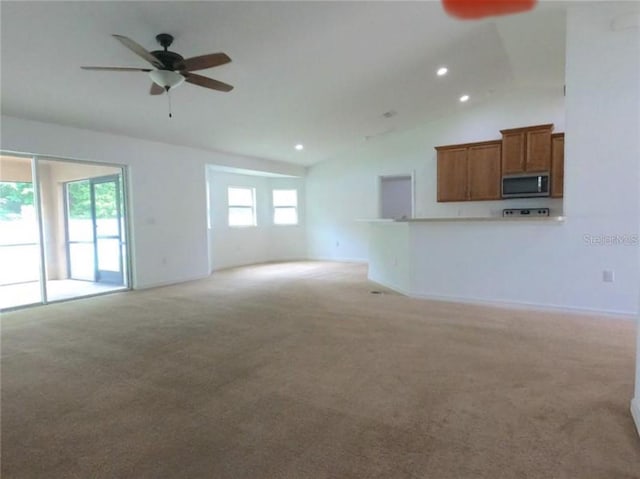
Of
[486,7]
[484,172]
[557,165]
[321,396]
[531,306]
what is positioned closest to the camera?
[486,7]

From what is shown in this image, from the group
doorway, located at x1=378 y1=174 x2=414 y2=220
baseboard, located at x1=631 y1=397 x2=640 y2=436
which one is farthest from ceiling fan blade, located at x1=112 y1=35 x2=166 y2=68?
doorway, located at x1=378 y1=174 x2=414 y2=220

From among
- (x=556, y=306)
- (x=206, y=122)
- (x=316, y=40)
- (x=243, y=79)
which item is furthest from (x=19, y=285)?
(x=556, y=306)

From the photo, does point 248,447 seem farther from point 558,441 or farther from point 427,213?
point 427,213

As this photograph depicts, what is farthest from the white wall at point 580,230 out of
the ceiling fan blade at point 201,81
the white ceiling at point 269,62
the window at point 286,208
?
the window at point 286,208

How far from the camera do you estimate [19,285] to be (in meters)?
6.26

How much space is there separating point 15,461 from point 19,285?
5.93 metres

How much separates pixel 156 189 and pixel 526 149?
20.8ft

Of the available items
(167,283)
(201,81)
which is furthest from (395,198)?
(201,81)

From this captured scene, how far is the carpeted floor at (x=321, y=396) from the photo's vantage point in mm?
1669

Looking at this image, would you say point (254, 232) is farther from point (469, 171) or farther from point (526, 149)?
point (526, 149)

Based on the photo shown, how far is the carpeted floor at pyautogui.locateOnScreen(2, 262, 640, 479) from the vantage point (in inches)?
65.7

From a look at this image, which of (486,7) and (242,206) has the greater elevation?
(486,7)

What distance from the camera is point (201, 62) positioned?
9.78 feet

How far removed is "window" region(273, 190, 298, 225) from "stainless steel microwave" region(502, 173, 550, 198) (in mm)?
5200
